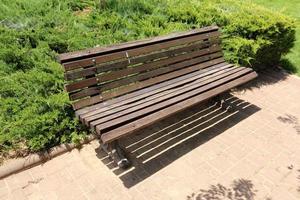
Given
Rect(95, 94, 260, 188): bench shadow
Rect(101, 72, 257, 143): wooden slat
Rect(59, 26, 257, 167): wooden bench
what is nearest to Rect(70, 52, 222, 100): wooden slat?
Rect(59, 26, 257, 167): wooden bench

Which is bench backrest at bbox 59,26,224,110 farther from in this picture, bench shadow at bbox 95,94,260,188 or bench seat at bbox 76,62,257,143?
bench shadow at bbox 95,94,260,188

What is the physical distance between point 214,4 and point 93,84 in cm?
424

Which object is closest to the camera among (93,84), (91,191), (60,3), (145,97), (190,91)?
(91,191)

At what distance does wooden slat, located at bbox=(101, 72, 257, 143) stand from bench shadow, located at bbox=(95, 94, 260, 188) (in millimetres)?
610

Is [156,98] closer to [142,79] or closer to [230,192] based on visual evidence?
[142,79]

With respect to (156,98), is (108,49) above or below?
above

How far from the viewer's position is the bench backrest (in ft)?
13.5

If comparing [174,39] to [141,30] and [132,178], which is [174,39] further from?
[132,178]

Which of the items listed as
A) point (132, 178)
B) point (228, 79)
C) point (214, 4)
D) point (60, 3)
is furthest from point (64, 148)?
point (214, 4)

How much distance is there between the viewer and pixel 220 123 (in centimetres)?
537

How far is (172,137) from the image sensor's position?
4934 mm

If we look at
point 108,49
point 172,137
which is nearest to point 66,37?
point 108,49

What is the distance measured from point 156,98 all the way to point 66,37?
242 cm

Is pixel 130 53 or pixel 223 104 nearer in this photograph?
pixel 130 53
